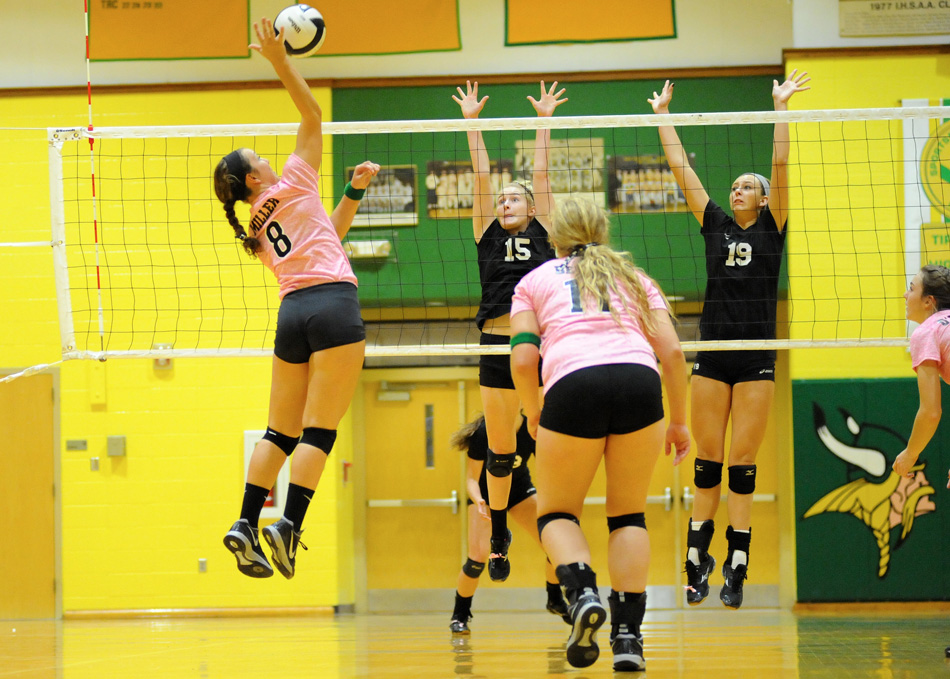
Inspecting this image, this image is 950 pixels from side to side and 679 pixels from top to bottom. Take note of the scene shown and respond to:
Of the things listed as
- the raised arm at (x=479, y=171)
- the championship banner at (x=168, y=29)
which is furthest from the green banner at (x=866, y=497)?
the championship banner at (x=168, y=29)

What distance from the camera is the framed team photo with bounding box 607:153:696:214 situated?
8492 mm

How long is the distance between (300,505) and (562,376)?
1398 millimetres

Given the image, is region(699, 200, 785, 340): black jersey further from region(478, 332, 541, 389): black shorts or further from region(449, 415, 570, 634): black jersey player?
region(449, 415, 570, 634): black jersey player

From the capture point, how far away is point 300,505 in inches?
158

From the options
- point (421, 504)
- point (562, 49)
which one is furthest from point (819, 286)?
point (421, 504)

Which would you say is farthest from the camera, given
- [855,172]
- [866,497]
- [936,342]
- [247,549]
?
[866,497]

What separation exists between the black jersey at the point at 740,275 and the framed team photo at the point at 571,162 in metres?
3.22

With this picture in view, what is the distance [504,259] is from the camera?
538cm

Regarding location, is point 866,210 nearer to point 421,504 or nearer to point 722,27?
point 722,27

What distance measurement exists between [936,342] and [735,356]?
104cm

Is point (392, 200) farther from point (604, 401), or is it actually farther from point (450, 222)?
point (604, 401)

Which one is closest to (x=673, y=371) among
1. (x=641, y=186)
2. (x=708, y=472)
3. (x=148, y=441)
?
(x=708, y=472)

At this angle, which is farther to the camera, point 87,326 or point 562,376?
point 87,326

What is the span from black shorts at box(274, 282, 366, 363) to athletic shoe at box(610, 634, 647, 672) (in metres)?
1.68
